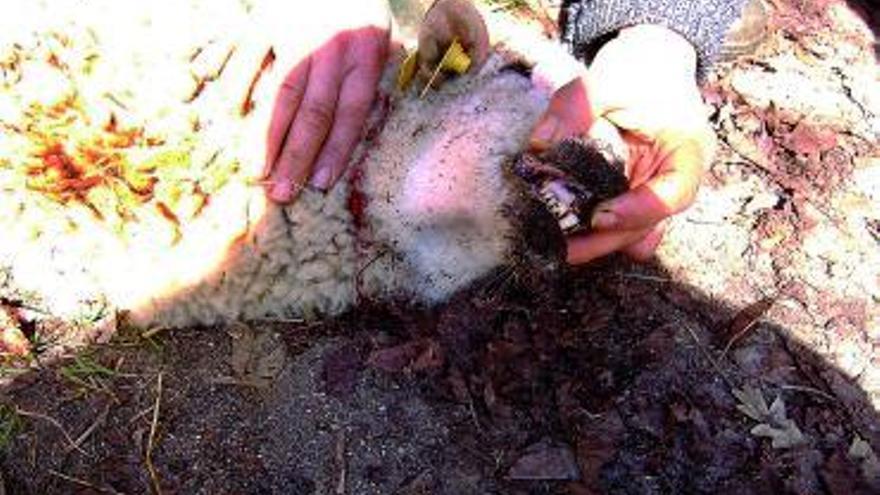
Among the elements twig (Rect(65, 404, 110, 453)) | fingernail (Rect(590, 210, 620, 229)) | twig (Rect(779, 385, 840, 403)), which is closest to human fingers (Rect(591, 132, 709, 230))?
fingernail (Rect(590, 210, 620, 229))

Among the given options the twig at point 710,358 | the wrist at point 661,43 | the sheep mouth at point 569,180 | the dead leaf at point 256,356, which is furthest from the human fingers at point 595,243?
the dead leaf at point 256,356

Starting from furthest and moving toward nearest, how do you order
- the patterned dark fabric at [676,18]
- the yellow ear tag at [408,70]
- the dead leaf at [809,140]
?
1. the dead leaf at [809,140]
2. the patterned dark fabric at [676,18]
3. the yellow ear tag at [408,70]

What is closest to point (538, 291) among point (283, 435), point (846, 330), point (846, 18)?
point (283, 435)

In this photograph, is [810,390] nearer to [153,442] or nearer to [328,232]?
[328,232]

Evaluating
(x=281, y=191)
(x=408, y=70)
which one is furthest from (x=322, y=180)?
(x=408, y=70)

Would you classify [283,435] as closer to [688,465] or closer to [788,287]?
[688,465]

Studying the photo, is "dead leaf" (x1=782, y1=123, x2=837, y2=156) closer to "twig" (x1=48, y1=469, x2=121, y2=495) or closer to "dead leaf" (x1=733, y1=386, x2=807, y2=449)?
"dead leaf" (x1=733, y1=386, x2=807, y2=449)

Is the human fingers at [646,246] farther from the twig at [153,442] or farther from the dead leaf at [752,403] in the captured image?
the twig at [153,442]
